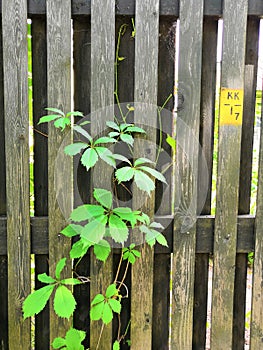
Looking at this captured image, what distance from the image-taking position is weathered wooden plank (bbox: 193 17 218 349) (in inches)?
75.4

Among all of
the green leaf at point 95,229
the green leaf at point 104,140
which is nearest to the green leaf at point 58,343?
the green leaf at point 95,229

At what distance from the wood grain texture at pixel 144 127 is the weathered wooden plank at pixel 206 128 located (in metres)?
0.27

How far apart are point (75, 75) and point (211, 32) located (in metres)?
0.71

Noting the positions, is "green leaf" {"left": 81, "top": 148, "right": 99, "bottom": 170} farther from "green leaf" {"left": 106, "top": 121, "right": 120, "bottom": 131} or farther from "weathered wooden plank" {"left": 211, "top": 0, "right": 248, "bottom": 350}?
"weathered wooden plank" {"left": 211, "top": 0, "right": 248, "bottom": 350}

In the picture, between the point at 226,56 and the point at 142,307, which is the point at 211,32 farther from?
the point at 142,307

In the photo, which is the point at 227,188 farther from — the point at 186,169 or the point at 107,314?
the point at 107,314

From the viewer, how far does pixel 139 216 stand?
5.89 ft

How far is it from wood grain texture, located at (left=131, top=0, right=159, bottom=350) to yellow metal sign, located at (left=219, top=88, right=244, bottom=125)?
1.11 feet

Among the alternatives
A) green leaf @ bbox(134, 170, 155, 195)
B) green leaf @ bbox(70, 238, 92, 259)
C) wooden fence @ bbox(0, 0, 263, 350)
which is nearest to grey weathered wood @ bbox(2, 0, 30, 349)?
wooden fence @ bbox(0, 0, 263, 350)

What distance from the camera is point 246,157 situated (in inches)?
79.7

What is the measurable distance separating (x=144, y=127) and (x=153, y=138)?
7cm

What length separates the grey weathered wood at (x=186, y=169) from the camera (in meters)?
1.81

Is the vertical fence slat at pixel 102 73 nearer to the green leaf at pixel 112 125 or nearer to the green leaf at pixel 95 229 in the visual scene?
the green leaf at pixel 112 125

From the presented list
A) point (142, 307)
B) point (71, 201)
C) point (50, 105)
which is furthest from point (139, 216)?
point (50, 105)
